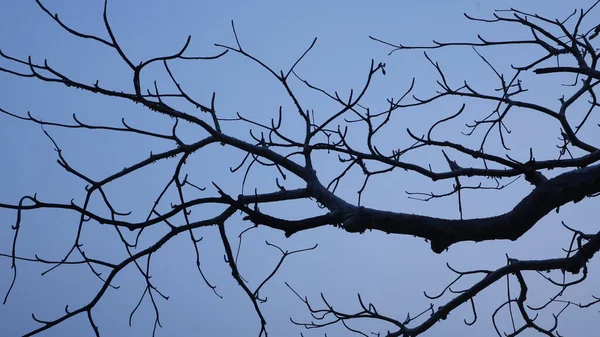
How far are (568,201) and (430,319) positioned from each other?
811mm

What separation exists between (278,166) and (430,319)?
99cm

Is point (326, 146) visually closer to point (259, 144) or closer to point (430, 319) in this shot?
point (259, 144)

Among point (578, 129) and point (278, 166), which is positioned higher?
point (578, 129)

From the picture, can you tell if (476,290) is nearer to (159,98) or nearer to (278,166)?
(278,166)

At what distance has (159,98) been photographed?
2600 mm

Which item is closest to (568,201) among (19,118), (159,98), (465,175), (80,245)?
(465,175)

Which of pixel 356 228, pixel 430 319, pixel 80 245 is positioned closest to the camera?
pixel 356 228

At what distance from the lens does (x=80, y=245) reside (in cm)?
274

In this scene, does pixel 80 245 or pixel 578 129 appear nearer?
pixel 80 245

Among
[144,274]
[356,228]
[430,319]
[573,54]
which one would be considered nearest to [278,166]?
[356,228]

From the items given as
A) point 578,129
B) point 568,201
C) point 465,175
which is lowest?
point 568,201

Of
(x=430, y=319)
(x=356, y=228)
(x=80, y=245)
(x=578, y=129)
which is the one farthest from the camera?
(x=578, y=129)

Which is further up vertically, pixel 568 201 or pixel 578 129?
pixel 578 129

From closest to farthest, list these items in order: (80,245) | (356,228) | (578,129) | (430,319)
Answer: (356,228), (80,245), (430,319), (578,129)
